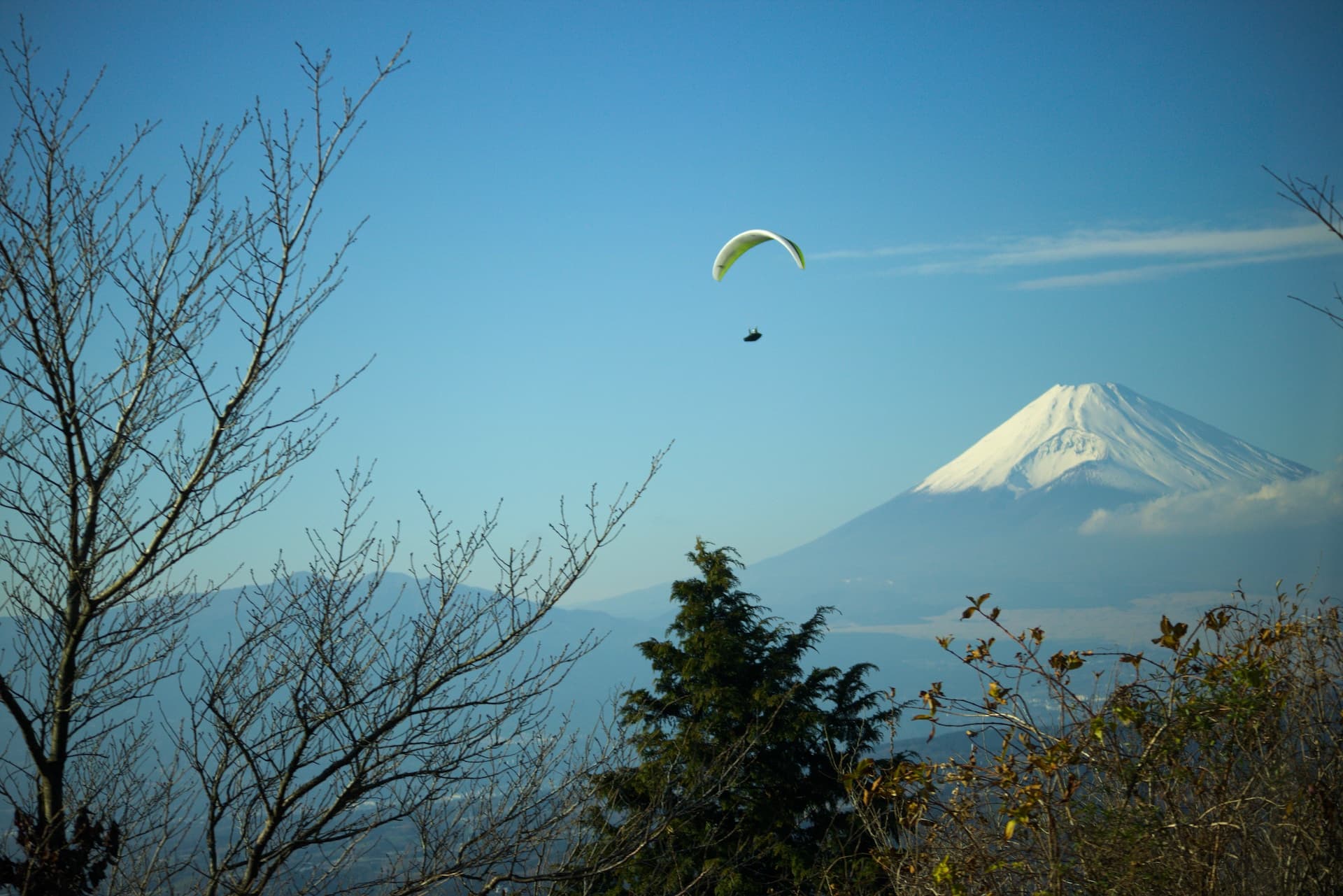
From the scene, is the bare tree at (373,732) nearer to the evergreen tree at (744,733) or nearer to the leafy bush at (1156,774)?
the leafy bush at (1156,774)

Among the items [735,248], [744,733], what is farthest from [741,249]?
[744,733]

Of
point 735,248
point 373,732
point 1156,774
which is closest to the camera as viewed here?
point 1156,774

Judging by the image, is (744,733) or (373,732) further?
(744,733)

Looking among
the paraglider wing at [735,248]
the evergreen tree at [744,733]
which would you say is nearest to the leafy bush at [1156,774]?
the evergreen tree at [744,733]

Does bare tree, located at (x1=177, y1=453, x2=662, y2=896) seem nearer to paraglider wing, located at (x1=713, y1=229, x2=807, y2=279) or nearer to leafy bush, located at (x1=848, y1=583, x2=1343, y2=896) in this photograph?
leafy bush, located at (x1=848, y1=583, x2=1343, y2=896)

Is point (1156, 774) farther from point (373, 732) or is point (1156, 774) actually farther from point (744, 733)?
point (744, 733)

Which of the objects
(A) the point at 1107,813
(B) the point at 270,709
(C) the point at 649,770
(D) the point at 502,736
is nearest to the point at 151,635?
(B) the point at 270,709

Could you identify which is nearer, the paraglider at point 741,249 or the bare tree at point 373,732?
the bare tree at point 373,732

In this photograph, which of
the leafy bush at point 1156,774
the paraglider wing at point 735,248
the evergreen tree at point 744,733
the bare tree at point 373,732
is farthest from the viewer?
the paraglider wing at point 735,248

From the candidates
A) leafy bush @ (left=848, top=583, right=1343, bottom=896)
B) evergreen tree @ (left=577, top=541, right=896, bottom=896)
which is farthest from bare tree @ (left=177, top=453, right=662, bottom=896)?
evergreen tree @ (left=577, top=541, right=896, bottom=896)

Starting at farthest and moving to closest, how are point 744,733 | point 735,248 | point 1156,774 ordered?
point 735,248
point 744,733
point 1156,774
